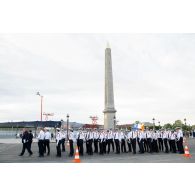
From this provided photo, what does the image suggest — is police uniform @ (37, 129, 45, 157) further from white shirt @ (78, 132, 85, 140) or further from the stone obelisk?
the stone obelisk

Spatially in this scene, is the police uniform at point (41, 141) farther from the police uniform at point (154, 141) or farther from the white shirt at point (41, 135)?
the police uniform at point (154, 141)

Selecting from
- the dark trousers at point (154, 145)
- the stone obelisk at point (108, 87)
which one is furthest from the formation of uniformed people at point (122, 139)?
the stone obelisk at point (108, 87)

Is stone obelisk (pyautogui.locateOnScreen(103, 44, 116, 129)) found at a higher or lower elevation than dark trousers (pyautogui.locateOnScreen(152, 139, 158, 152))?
higher

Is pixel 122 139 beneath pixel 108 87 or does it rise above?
beneath

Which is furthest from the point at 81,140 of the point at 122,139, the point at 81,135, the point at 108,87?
the point at 108,87

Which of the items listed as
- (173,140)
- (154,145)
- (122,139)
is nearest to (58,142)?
(122,139)

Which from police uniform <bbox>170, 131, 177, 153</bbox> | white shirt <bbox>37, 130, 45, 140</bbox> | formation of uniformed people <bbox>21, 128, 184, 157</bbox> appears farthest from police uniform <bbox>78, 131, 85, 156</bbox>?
police uniform <bbox>170, 131, 177, 153</bbox>

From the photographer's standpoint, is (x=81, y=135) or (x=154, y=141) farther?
(x=154, y=141)

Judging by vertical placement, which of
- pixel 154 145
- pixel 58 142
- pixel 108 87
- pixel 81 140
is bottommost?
pixel 154 145

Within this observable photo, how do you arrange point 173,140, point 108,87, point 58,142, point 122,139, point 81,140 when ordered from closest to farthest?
1. point 58,142
2. point 81,140
3. point 173,140
4. point 122,139
5. point 108,87

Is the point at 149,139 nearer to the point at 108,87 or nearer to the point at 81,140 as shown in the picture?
the point at 81,140

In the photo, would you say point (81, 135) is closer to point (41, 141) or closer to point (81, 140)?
point (81, 140)

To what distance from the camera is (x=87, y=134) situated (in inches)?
742

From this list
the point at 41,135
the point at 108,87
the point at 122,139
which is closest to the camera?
the point at 41,135
